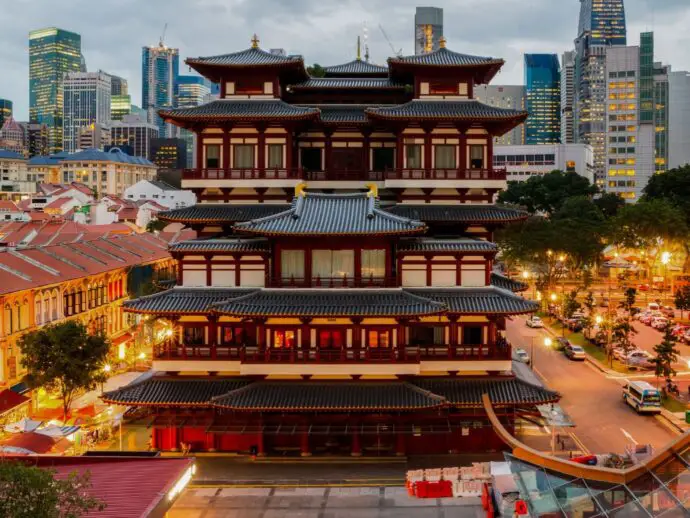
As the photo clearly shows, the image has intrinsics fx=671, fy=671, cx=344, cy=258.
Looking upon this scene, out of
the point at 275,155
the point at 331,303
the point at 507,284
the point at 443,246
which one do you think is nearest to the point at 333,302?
the point at 331,303

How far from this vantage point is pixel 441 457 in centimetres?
3778

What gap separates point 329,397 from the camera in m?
36.5

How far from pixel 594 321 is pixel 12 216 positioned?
121m

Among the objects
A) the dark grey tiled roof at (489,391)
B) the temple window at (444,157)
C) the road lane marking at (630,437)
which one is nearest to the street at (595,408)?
the road lane marking at (630,437)

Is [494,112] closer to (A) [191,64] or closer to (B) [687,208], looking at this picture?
(A) [191,64]

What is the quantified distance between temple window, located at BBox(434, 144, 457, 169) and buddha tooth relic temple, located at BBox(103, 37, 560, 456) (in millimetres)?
97

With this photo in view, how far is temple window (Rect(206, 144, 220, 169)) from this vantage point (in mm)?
43844

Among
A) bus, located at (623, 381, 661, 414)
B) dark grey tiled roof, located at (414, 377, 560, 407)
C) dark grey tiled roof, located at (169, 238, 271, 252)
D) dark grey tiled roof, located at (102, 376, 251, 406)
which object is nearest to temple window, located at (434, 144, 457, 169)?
dark grey tiled roof, located at (169, 238, 271, 252)

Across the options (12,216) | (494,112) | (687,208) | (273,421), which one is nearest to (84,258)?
(273,421)

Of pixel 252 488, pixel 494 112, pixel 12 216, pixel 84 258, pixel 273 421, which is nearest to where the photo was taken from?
pixel 252 488

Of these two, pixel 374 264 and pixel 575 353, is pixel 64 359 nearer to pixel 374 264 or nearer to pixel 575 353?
pixel 374 264

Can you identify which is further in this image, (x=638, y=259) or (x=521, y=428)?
(x=638, y=259)

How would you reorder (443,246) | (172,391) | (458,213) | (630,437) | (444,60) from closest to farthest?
(172,391) < (443,246) < (630,437) < (458,213) < (444,60)

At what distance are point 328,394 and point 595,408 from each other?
22.3 metres
